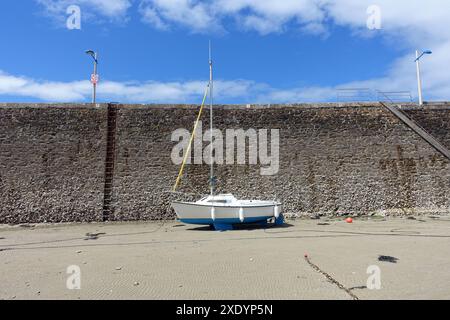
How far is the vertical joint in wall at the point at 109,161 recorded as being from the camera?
16188 mm

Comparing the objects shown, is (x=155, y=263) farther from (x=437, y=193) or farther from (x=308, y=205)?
(x=437, y=193)

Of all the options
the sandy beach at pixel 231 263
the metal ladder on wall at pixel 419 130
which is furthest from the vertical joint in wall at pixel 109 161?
the metal ladder on wall at pixel 419 130

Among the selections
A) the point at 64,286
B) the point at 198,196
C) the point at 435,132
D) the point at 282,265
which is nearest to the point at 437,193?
the point at 435,132

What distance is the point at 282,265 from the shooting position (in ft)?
23.5

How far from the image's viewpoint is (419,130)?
56.8ft

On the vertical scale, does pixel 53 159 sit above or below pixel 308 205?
above

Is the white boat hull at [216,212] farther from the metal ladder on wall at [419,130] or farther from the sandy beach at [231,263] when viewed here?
the metal ladder on wall at [419,130]

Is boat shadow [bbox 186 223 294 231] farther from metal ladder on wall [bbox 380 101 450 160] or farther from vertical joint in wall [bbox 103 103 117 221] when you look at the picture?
metal ladder on wall [bbox 380 101 450 160]

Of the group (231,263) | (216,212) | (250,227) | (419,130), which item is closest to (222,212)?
(216,212)

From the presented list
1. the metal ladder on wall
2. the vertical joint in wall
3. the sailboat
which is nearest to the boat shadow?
the sailboat

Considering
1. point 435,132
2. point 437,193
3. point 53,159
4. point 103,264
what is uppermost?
point 435,132

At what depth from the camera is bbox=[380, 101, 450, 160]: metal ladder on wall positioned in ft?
56.1

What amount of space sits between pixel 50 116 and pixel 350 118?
14.5 m

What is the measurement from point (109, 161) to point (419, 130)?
15.1 metres
